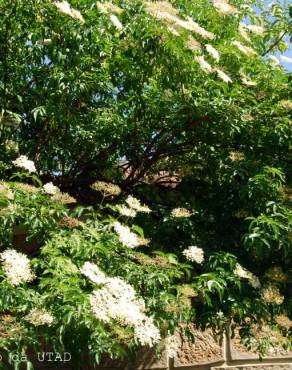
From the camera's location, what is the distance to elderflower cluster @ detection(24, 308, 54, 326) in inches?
87.3

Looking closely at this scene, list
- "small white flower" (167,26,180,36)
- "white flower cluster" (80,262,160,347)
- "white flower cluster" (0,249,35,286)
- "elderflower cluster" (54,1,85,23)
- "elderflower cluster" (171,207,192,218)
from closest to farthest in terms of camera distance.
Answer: "white flower cluster" (80,262,160,347), "white flower cluster" (0,249,35,286), "elderflower cluster" (54,1,85,23), "small white flower" (167,26,180,36), "elderflower cluster" (171,207,192,218)

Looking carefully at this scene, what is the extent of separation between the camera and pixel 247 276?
10.2 ft

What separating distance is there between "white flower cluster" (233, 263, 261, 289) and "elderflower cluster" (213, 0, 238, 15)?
1814 millimetres

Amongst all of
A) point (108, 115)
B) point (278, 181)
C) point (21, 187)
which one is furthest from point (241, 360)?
point (21, 187)

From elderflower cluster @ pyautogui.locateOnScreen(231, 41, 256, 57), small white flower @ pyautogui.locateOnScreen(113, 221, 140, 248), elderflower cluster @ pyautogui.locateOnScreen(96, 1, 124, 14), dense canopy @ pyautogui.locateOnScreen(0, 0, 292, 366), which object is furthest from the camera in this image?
elderflower cluster @ pyautogui.locateOnScreen(231, 41, 256, 57)

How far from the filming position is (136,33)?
131 inches

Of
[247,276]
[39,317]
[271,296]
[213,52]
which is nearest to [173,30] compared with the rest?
[213,52]

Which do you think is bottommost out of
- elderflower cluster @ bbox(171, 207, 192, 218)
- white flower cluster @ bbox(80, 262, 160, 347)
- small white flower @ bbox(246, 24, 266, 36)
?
white flower cluster @ bbox(80, 262, 160, 347)

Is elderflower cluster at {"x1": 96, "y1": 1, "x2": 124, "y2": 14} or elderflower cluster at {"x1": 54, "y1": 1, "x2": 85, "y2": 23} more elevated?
elderflower cluster at {"x1": 96, "y1": 1, "x2": 124, "y2": 14}

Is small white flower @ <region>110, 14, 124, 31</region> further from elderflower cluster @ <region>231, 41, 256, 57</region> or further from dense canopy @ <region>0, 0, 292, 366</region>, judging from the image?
elderflower cluster @ <region>231, 41, 256, 57</region>

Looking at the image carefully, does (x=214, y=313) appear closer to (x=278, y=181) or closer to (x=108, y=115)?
(x=278, y=181)

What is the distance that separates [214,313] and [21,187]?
120 centimetres

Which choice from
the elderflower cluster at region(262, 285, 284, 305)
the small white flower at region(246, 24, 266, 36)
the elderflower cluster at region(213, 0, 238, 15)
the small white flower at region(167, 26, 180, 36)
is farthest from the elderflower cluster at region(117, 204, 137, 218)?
the small white flower at region(246, 24, 266, 36)

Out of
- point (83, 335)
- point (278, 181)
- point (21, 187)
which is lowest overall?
point (83, 335)
